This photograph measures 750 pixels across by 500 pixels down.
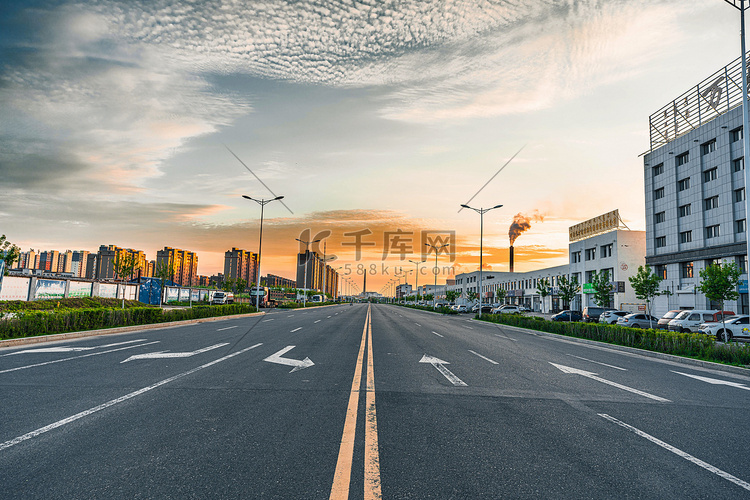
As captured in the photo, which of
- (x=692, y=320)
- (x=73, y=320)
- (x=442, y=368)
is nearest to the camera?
(x=442, y=368)

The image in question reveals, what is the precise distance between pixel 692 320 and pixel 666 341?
50.7 feet

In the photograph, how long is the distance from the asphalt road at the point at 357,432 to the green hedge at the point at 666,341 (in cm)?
535

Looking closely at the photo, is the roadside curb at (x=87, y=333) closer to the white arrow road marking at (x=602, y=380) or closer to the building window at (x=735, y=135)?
the white arrow road marking at (x=602, y=380)

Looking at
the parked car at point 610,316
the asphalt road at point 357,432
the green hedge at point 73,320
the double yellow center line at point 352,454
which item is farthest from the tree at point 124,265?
the parked car at point 610,316

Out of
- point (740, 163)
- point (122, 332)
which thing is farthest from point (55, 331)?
point (740, 163)

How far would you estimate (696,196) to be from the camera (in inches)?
1823

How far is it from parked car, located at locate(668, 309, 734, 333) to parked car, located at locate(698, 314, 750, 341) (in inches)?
78.3

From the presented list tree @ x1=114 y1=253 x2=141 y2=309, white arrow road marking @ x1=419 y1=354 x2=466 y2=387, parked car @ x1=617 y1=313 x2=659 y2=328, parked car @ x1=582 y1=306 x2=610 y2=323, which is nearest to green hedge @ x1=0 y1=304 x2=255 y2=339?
white arrow road marking @ x1=419 y1=354 x2=466 y2=387

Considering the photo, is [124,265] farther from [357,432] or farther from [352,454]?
[352,454]

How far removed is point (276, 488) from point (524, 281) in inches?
4041

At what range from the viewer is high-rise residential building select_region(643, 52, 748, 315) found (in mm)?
41531

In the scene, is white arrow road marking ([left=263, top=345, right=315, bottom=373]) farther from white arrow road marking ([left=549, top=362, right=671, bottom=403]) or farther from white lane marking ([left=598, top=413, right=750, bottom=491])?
white arrow road marking ([left=549, top=362, right=671, bottom=403])

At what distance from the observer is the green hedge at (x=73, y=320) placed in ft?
51.5

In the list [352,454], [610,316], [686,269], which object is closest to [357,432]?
[352,454]
